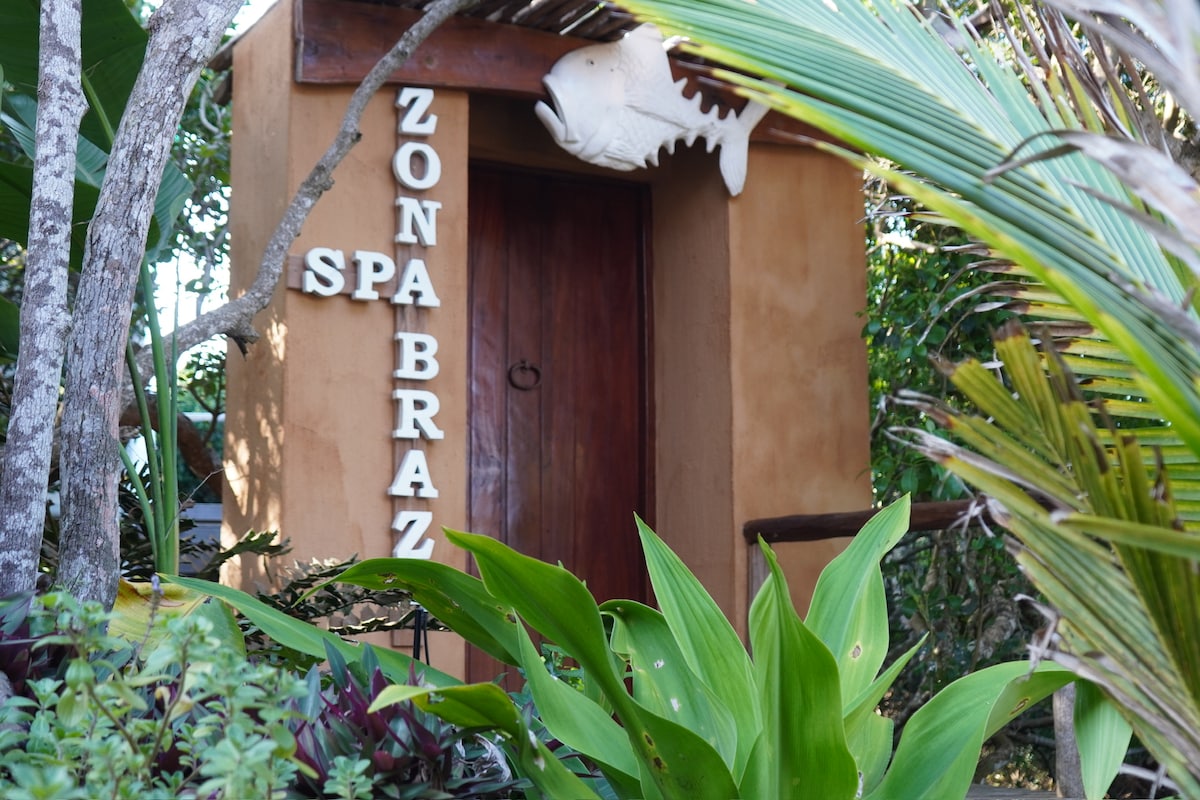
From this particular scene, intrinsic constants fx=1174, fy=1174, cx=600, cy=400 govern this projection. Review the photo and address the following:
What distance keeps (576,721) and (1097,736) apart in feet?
2.20

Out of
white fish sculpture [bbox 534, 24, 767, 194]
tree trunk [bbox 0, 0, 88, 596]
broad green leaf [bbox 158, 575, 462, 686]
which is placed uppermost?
white fish sculpture [bbox 534, 24, 767, 194]

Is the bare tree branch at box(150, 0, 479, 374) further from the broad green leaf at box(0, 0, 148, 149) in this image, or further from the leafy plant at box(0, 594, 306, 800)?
the leafy plant at box(0, 594, 306, 800)

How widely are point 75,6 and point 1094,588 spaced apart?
193cm

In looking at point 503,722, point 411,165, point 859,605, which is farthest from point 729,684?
point 411,165

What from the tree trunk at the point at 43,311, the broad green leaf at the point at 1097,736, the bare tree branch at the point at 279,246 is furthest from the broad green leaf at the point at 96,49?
the broad green leaf at the point at 1097,736

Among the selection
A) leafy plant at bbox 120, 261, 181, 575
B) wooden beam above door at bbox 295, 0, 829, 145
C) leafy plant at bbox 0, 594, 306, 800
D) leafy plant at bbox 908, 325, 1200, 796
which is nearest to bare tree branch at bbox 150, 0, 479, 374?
wooden beam above door at bbox 295, 0, 829, 145

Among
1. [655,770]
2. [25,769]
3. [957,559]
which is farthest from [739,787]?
[957,559]

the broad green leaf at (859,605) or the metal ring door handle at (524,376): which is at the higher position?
the metal ring door handle at (524,376)

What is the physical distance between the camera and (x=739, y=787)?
1.57m

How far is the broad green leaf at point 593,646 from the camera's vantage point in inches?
58.4

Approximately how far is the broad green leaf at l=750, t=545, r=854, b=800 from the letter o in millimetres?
2782

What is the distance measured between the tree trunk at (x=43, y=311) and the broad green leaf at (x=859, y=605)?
1.28m

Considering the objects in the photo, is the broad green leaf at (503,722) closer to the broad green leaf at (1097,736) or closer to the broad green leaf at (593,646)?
the broad green leaf at (593,646)

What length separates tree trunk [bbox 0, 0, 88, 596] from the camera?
1895 mm
